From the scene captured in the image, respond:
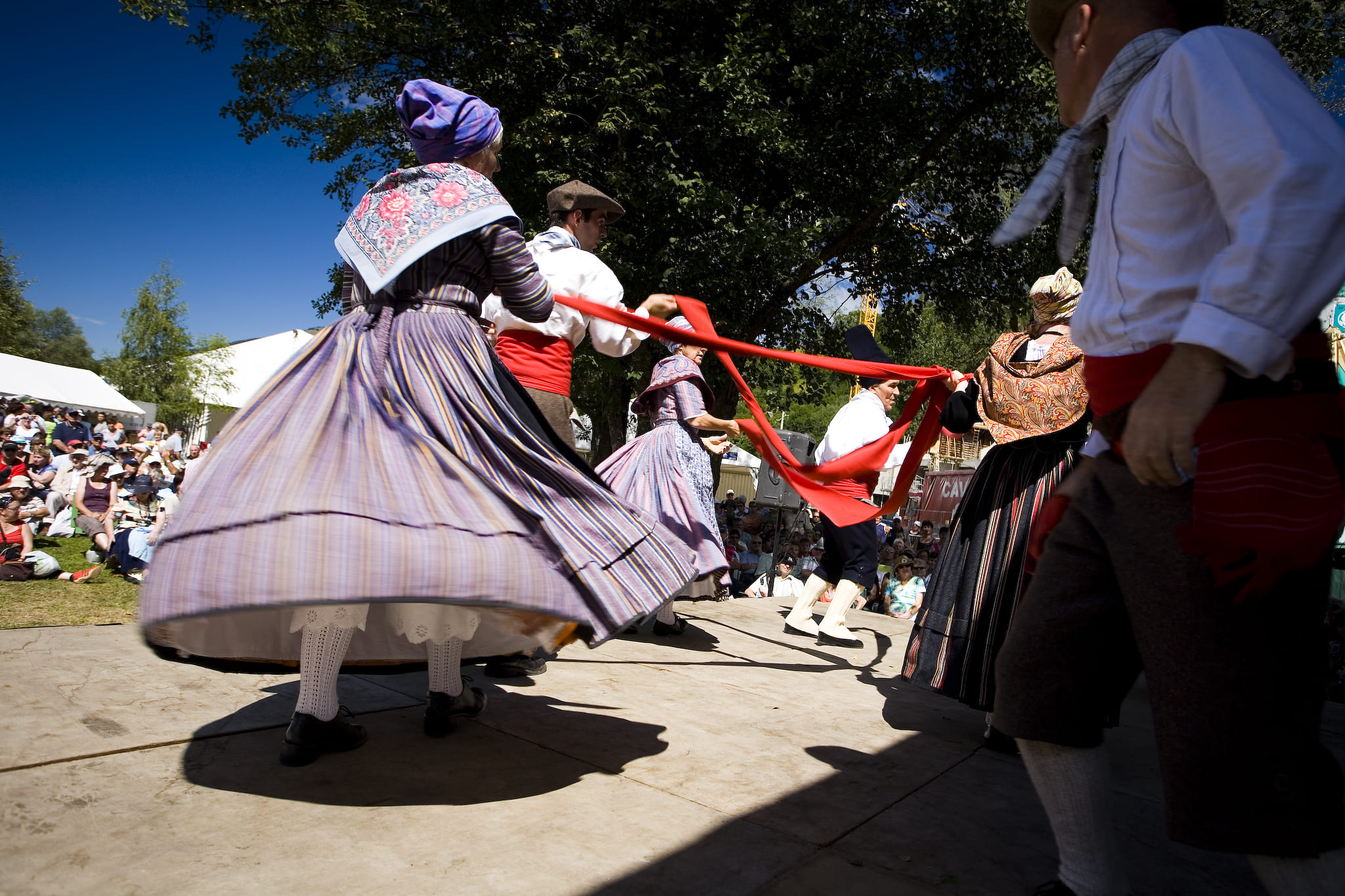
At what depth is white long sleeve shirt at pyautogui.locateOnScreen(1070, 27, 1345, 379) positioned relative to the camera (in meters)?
1.10

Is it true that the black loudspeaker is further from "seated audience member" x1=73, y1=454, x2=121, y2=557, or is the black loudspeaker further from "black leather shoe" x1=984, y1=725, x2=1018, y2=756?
"seated audience member" x1=73, y1=454, x2=121, y2=557

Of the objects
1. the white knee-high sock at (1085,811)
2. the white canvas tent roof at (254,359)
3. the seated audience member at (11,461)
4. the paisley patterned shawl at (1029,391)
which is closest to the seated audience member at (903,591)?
the paisley patterned shawl at (1029,391)

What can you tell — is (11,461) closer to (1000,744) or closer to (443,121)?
(443,121)

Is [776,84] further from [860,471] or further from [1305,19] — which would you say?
[860,471]

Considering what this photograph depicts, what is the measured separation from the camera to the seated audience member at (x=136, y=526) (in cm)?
731

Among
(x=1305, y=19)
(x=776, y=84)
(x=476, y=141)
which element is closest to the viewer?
(x=476, y=141)

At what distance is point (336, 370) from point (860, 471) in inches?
90.1

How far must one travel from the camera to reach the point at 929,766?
268 cm

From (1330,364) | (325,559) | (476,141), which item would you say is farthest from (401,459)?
(1330,364)

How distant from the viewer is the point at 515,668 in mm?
3375

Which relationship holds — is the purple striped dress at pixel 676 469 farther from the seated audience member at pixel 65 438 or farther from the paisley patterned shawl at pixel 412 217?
the seated audience member at pixel 65 438

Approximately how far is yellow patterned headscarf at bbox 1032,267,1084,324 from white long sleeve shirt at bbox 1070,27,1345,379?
1785mm

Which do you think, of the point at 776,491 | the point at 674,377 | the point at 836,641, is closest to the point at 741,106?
the point at 776,491

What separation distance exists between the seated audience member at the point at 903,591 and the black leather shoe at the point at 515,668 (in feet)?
19.4
